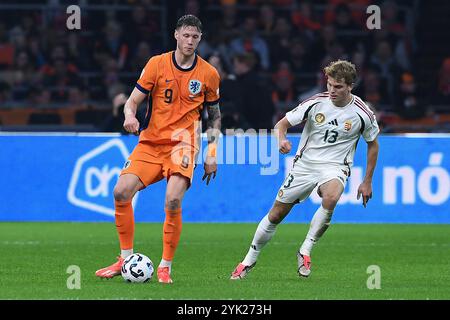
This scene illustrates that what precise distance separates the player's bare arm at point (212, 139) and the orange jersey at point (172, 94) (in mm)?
136

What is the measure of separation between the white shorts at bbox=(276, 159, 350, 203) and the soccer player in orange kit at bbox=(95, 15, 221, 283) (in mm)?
701

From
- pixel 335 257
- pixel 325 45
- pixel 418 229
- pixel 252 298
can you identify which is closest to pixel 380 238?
pixel 418 229

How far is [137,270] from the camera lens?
8789 millimetres

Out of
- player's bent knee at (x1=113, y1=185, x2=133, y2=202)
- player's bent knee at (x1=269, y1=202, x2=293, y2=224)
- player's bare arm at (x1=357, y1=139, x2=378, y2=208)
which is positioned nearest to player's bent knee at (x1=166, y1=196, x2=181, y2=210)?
player's bent knee at (x1=113, y1=185, x2=133, y2=202)

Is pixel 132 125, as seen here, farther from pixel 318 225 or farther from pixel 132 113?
pixel 318 225

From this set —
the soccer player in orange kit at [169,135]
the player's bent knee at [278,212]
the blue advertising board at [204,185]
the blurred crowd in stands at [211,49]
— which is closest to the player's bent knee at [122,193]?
the soccer player in orange kit at [169,135]

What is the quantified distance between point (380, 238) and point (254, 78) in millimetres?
3521

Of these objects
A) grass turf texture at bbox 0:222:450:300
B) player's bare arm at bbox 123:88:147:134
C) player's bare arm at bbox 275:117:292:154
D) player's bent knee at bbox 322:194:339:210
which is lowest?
grass turf texture at bbox 0:222:450:300

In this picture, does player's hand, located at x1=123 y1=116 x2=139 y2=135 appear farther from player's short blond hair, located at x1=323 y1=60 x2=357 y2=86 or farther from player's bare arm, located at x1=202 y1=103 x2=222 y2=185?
player's short blond hair, located at x1=323 y1=60 x2=357 y2=86

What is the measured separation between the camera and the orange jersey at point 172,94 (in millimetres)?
9164

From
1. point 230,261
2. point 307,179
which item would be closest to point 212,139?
point 307,179

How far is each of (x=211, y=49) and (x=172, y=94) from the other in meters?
10.7

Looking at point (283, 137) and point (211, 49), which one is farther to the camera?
point (211, 49)

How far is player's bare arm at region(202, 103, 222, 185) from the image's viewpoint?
915cm
